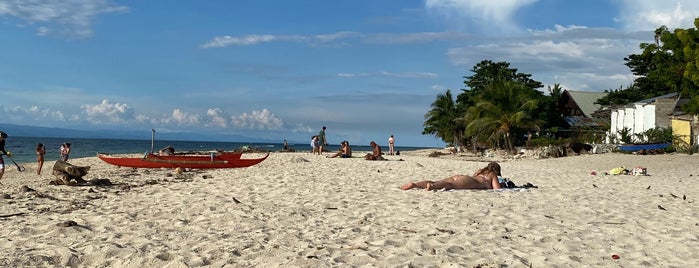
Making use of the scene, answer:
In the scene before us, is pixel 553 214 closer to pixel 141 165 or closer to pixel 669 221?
pixel 669 221

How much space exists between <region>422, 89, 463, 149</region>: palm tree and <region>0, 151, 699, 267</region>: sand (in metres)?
37.2

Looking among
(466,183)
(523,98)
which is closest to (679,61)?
(523,98)

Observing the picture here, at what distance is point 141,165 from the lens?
18375 millimetres

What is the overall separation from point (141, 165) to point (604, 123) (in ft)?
130

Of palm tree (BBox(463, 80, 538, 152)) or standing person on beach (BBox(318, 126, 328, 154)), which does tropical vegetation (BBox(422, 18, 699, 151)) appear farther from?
standing person on beach (BBox(318, 126, 328, 154))

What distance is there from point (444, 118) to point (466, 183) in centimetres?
3863

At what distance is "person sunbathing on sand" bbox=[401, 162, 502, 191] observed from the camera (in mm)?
10805

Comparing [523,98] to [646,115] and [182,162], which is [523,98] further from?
[182,162]

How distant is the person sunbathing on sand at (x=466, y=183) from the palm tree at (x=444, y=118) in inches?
1457

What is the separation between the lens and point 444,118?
1930 inches

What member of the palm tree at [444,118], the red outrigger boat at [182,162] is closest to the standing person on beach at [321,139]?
the red outrigger boat at [182,162]

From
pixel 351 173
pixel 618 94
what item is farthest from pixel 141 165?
pixel 618 94

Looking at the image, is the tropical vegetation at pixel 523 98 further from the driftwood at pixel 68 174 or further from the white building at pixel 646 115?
the driftwood at pixel 68 174

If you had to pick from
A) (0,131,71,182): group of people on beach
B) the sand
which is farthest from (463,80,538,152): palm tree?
the sand
